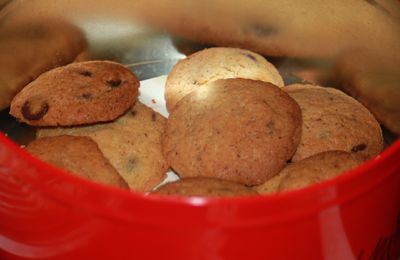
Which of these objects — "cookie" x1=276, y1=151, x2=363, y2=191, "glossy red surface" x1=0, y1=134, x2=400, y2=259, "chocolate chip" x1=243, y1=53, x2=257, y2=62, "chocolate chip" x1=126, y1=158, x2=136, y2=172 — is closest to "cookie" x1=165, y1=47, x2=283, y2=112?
"chocolate chip" x1=243, y1=53, x2=257, y2=62

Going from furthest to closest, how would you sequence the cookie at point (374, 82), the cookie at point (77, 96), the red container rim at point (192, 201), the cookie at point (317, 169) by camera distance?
the cookie at point (374, 82)
the cookie at point (77, 96)
the cookie at point (317, 169)
the red container rim at point (192, 201)

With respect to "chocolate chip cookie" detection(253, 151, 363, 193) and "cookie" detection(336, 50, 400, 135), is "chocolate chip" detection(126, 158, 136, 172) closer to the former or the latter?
"chocolate chip cookie" detection(253, 151, 363, 193)

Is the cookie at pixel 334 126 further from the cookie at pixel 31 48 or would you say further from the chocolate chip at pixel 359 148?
the cookie at pixel 31 48

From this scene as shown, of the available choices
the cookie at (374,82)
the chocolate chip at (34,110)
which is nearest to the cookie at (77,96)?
the chocolate chip at (34,110)

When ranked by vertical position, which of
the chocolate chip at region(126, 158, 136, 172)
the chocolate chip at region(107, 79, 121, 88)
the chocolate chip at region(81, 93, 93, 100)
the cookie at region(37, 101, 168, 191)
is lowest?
the chocolate chip at region(126, 158, 136, 172)

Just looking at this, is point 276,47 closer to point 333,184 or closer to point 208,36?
point 208,36

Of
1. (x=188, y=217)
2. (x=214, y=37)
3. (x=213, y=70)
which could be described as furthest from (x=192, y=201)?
(x=214, y=37)
